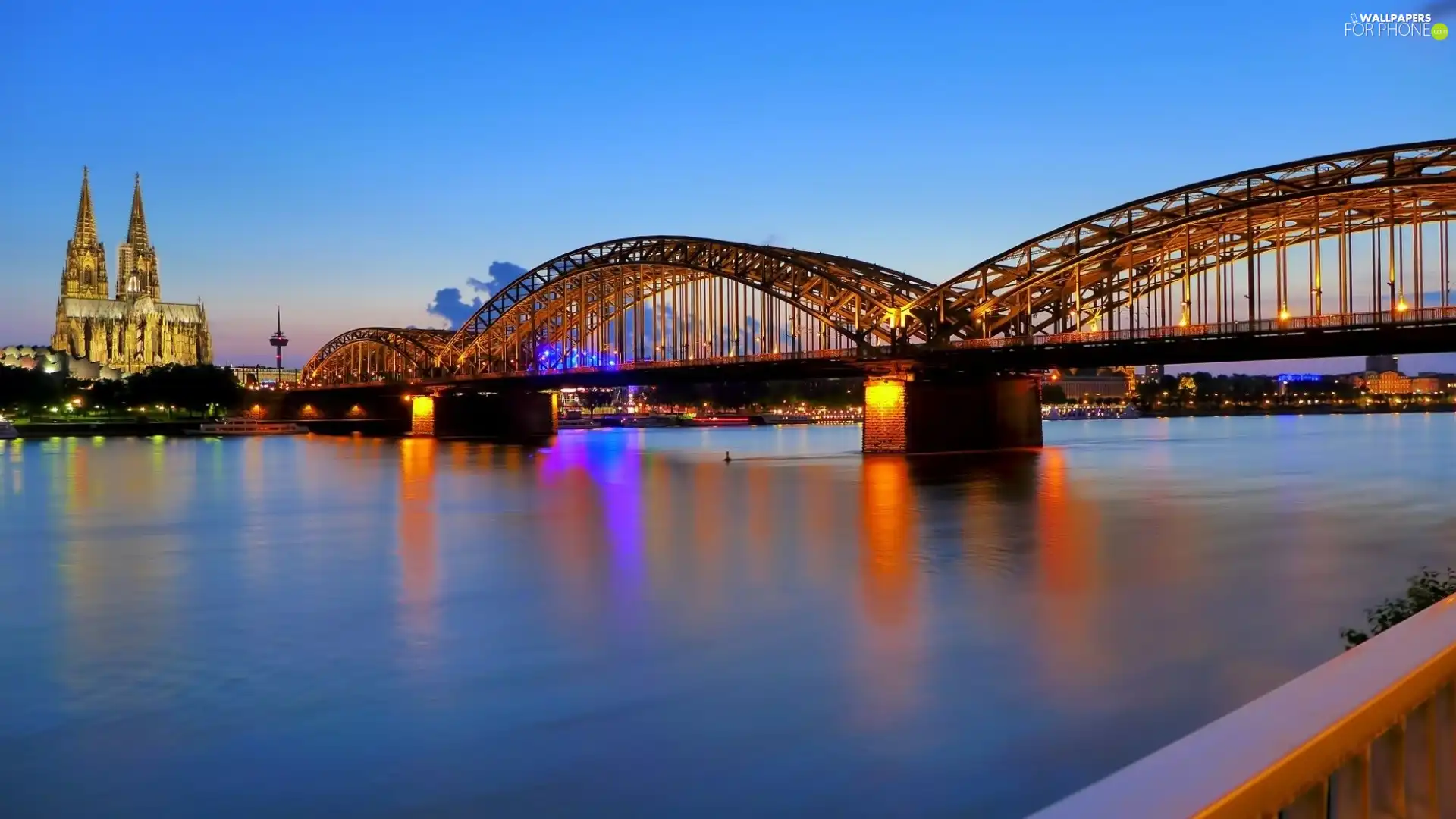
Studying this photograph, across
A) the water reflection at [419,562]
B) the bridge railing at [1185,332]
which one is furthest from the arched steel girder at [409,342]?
the water reflection at [419,562]

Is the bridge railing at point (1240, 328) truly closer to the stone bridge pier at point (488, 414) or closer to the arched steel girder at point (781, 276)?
the arched steel girder at point (781, 276)

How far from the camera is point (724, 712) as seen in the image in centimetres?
1308

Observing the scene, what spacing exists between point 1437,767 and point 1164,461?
77.1 metres

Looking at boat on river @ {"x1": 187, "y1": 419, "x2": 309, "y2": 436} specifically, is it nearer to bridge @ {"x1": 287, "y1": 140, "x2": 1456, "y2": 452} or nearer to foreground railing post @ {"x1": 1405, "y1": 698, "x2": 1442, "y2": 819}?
bridge @ {"x1": 287, "y1": 140, "x2": 1456, "y2": 452}

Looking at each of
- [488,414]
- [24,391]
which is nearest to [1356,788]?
[488,414]

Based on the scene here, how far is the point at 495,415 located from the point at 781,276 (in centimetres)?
5422

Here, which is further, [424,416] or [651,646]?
[424,416]

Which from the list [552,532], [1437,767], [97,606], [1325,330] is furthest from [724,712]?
[1325,330]

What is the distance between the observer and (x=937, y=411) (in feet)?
254

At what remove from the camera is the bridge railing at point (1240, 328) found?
188ft

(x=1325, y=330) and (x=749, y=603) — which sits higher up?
(x=1325, y=330)

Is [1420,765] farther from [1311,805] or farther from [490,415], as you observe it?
[490,415]

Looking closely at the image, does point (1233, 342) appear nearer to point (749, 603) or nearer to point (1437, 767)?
point (749, 603)

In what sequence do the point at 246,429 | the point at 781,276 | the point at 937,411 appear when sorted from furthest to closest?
the point at 246,429, the point at 781,276, the point at 937,411
